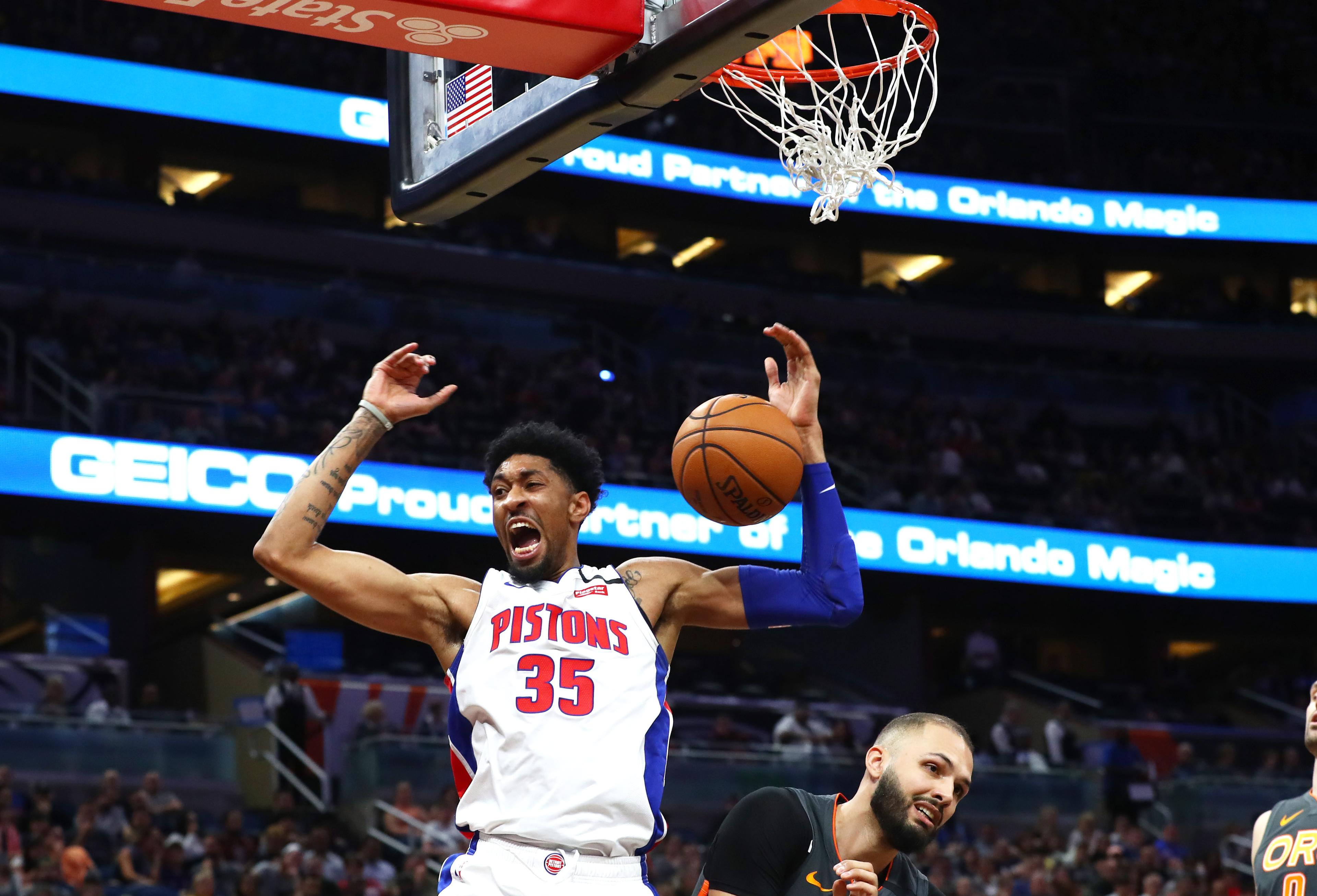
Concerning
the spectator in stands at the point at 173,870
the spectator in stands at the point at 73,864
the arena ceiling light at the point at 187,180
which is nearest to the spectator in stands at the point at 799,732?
the spectator in stands at the point at 173,870

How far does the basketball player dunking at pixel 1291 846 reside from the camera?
4508mm

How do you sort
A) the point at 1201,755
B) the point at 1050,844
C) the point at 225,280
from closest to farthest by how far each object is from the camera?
the point at 1050,844, the point at 1201,755, the point at 225,280

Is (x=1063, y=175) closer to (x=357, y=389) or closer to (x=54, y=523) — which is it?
(x=357, y=389)

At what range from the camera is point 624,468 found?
746 inches

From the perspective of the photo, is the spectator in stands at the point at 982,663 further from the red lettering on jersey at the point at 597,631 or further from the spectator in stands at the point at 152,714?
the red lettering on jersey at the point at 597,631

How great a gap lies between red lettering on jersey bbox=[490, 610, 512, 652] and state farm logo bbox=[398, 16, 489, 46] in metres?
1.33

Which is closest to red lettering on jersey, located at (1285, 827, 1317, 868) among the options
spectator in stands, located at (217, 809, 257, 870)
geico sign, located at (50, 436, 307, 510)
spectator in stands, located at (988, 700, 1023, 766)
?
spectator in stands, located at (217, 809, 257, 870)

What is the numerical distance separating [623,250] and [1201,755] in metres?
11.7

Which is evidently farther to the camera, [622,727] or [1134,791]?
[1134,791]

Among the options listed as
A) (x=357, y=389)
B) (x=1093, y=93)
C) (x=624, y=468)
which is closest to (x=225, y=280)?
(x=357, y=389)

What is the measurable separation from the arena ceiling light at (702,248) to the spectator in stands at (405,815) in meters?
14.7

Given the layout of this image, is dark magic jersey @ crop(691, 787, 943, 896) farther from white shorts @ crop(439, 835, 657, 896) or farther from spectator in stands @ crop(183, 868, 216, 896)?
spectator in stands @ crop(183, 868, 216, 896)

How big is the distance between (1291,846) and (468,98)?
3020 mm

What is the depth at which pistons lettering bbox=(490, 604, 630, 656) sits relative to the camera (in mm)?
3660
